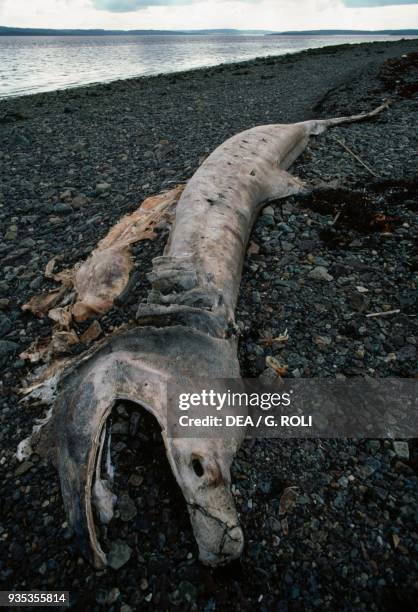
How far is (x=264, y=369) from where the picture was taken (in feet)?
12.0

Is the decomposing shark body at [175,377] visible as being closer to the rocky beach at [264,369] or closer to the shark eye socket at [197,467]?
the shark eye socket at [197,467]

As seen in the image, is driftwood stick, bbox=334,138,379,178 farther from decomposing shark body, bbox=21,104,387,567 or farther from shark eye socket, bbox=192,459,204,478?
shark eye socket, bbox=192,459,204,478

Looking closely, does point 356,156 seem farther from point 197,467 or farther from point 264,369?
point 197,467

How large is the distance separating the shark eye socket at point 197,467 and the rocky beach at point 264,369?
299 mm

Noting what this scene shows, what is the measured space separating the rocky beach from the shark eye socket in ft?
0.98

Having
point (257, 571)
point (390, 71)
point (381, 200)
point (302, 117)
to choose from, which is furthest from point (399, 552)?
point (390, 71)

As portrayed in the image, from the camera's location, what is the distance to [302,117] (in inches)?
502

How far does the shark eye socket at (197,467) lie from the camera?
8.27ft

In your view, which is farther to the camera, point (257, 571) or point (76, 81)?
point (76, 81)

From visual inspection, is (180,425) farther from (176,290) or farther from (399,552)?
(399,552)

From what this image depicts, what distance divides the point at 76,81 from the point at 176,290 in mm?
29912

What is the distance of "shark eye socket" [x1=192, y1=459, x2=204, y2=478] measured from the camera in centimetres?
252

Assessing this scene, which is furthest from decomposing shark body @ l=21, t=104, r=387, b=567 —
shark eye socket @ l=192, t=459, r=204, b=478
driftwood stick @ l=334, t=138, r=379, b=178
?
driftwood stick @ l=334, t=138, r=379, b=178

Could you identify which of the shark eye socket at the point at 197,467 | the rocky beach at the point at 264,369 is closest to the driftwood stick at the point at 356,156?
the rocky beach at the point at 264,369
